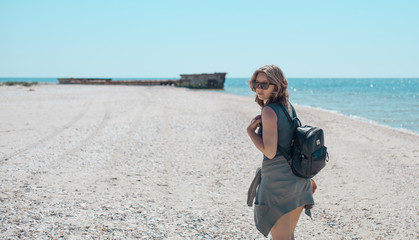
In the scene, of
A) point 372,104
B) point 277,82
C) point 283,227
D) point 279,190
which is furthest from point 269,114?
point 372,104

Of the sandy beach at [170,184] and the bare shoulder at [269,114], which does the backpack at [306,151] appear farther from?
the sandy beach at [170,184]

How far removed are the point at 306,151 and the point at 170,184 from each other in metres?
4.63

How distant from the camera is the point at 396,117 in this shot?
22844mm

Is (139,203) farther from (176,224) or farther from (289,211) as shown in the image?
(289,211)

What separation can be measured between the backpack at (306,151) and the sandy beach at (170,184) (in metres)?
2.34

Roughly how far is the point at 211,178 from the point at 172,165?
3.90ft

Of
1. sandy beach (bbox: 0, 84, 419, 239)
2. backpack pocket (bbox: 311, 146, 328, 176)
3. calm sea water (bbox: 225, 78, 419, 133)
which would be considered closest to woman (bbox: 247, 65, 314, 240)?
backpack pocket (bbox: 311, 146, 328, 176)

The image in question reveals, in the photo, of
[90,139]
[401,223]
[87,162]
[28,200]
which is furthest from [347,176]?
[90,139]

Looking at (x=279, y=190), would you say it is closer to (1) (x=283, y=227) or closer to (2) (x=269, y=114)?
(1) (x=283, y=227)

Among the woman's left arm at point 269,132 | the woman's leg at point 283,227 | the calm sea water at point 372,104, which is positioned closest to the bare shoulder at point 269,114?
the woman's left arm at point 269,132

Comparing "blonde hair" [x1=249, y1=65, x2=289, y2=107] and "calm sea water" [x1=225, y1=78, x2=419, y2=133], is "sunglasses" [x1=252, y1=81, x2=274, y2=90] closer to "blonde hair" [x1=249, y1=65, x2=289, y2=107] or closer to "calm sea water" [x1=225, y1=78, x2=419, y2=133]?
"blonde hair" [x1=249, y1=65, x2=289, y2=107]

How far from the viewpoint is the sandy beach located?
4766 mm

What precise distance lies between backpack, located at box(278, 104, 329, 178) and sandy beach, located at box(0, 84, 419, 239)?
2.34 metres

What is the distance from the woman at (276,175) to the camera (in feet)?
8.46
